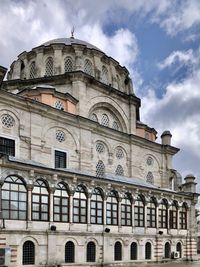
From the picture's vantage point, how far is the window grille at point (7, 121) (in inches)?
1246

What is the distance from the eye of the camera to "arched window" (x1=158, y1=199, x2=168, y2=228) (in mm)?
39406

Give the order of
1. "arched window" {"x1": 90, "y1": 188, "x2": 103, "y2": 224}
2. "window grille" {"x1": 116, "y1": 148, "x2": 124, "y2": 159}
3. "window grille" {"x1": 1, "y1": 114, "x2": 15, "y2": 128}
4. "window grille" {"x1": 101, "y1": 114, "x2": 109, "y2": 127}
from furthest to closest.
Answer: "window grille" {"x1": 101, "y1": 114, "x2": 109, "y2": 127} < "window grille" {"x1": 116, "y1": 148, "x2": 124, "y2": 159} < "arched window" {"x1": 90, "y1": 188, "x2": 103, "y2": 224} < "window grille" {"x1": 1, "y1": 114, "x2": 15, "y2": 128}

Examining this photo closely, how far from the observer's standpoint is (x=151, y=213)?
38375mm

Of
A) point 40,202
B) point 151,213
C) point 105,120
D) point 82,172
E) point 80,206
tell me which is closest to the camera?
point 40,202

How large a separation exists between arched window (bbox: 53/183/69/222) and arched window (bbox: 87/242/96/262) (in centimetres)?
310

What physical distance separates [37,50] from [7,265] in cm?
2492

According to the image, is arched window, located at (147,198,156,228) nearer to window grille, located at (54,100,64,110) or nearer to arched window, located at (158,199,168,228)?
arched window, located at (158,199,168,228)

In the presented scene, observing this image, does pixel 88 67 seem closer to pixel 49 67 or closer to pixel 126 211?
pixel 49 67

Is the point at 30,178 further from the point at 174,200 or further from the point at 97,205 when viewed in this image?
the point at 174,200

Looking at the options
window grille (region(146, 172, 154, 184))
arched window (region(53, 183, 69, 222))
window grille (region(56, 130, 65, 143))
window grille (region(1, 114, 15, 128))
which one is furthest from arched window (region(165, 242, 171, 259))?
window grille (region(1, 114, 15, 128))

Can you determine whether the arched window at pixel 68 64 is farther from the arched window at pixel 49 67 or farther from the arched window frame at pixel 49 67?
the arched window at pixel 49 67

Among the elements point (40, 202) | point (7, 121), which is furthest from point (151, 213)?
point (7, 121)

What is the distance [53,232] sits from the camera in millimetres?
28797

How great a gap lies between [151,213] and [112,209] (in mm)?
5735
